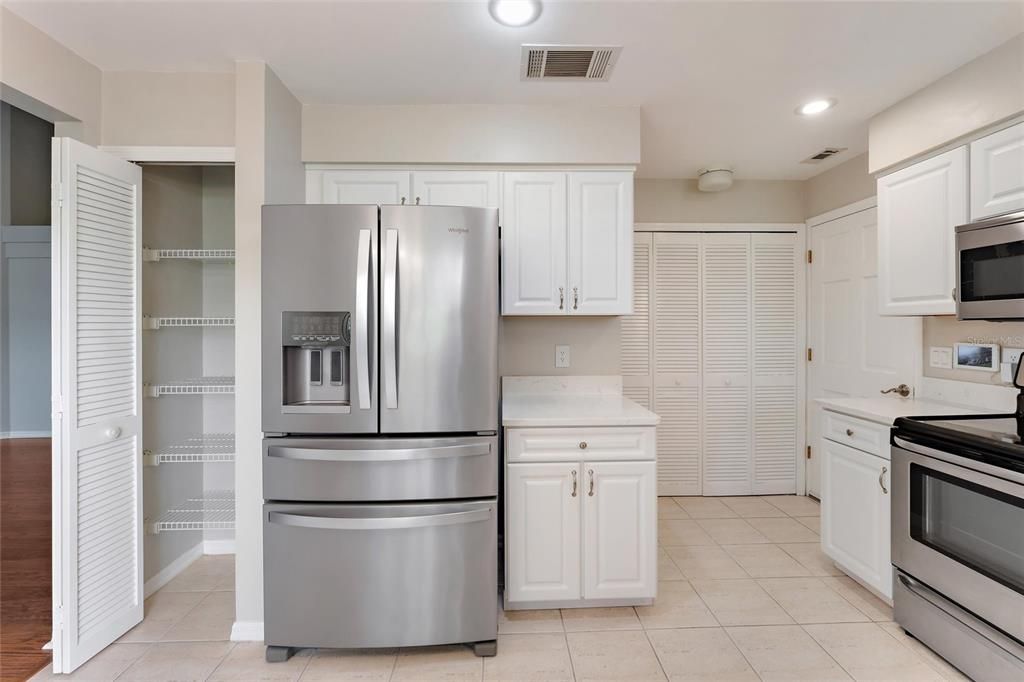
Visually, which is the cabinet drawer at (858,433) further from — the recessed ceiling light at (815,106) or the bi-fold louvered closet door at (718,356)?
the recessed ceiling light at (815,106)

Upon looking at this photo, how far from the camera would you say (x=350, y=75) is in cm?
232

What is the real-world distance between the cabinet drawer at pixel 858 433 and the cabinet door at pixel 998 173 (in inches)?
39.6

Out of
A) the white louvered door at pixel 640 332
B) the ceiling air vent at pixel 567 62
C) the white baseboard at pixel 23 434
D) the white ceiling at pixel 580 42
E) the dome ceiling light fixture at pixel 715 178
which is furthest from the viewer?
the white louvered door at pixel 640 332

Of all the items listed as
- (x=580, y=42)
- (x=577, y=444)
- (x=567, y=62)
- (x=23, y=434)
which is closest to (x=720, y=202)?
(x=567, y=62)

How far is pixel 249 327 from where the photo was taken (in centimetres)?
219

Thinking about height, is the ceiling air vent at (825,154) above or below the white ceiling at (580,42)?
above

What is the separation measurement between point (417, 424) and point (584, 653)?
1159 millimetres

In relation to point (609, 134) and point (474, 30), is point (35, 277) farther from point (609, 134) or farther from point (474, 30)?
point (609, 134)

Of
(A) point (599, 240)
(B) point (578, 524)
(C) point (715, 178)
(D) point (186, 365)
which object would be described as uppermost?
(C) point (715, 178)

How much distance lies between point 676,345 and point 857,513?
5.74ft

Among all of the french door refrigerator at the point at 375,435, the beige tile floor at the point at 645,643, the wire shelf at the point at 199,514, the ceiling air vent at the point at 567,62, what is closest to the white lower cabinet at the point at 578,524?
the beige tile floor at the point at 645,643

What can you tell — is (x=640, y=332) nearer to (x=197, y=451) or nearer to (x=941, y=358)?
(x=941, y=358)

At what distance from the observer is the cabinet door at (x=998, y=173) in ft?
A: 6.53

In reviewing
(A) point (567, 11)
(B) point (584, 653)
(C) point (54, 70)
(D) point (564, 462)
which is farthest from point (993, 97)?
(C) point (54, 70)
